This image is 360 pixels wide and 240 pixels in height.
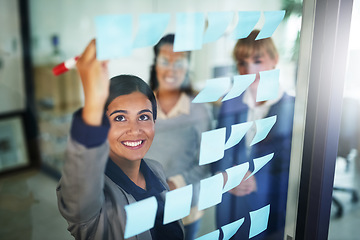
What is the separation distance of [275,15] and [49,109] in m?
0.55

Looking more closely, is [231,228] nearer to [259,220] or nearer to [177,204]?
[259,220]

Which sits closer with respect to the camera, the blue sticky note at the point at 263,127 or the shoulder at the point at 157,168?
the shoulder at the point at 157,168

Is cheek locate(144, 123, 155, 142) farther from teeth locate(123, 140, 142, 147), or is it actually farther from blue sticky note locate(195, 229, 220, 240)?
blue sticky note locate(195, 229, 220, 240)

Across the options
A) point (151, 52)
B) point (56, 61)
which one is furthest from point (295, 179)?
point (56, 61)

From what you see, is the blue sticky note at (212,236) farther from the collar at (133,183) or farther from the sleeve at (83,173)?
the sleeve at (83,173)

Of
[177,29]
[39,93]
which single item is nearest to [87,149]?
[39,93]

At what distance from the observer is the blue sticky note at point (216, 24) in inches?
27.1

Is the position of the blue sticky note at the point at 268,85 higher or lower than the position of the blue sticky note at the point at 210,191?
higher


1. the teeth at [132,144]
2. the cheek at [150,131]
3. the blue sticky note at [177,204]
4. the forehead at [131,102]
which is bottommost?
the blue sticky note at [177,204]

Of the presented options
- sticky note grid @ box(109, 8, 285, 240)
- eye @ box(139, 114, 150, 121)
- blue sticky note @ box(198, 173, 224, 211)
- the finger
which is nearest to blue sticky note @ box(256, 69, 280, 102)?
sticky note grid @ box(109, 8, 285, 240)

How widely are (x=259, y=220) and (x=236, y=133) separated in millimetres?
273

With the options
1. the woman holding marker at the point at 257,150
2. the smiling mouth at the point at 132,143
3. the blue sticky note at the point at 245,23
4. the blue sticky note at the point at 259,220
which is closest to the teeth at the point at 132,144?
the smiling mouth at the point at 132,143

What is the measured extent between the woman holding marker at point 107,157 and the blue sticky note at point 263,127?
30 cm

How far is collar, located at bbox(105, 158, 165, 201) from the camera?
24.2 inches
